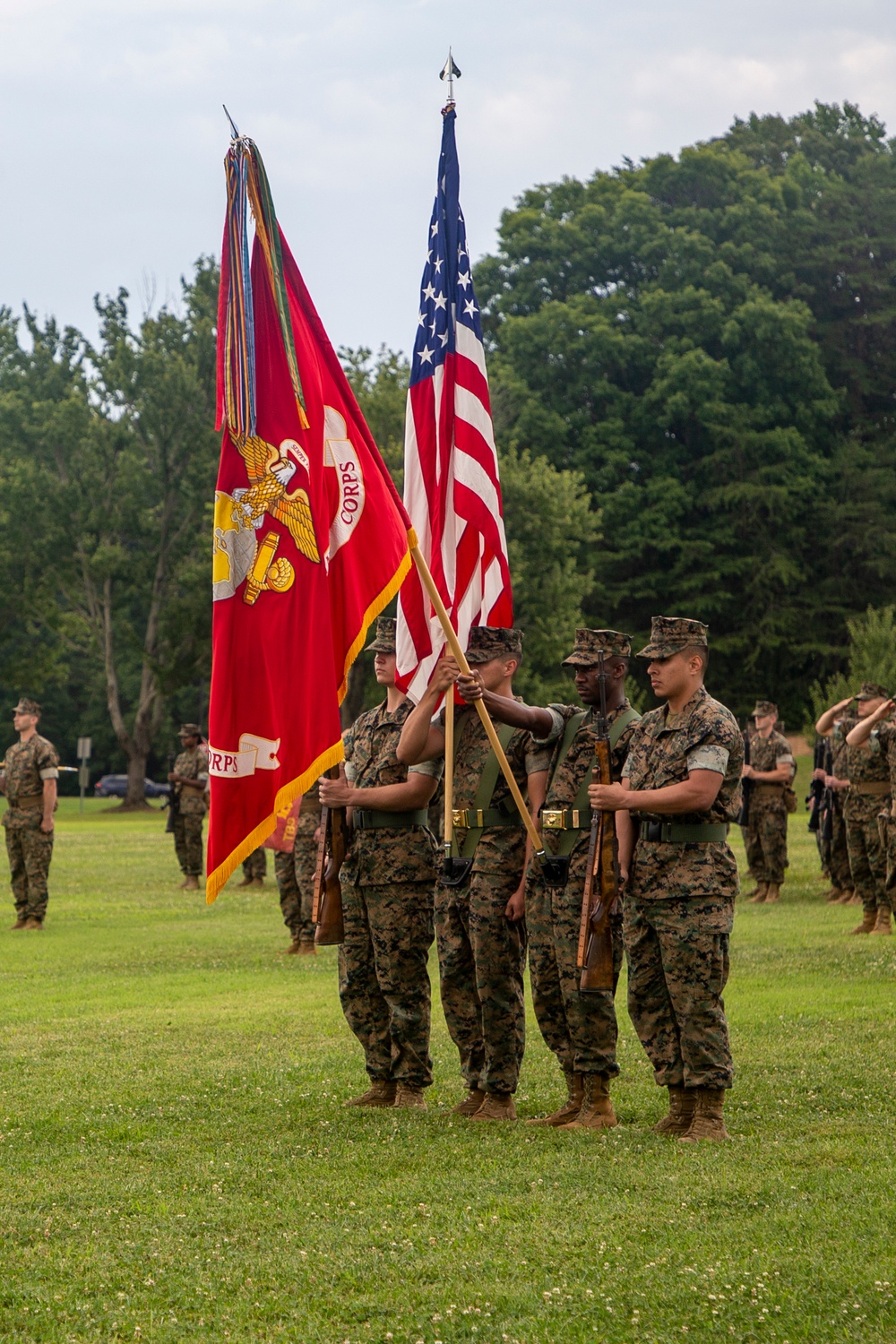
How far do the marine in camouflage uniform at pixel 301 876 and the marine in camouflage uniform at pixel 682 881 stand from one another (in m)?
6.82

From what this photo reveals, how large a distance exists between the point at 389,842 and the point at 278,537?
1.65m

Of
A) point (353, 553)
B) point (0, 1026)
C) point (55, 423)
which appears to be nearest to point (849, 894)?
point (0, 1026)

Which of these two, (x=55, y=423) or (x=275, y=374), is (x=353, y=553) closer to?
(x=275, y=374)

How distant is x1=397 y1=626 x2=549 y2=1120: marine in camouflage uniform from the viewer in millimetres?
7664

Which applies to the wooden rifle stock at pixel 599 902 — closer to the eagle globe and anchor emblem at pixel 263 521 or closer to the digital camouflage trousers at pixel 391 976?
the digital camouflage trousers at pixel 391 976

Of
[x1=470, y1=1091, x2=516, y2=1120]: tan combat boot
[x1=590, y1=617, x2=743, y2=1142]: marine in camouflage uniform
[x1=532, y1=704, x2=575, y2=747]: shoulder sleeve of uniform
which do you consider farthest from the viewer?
[x1=532, y1=704, x2=575, y2=747]: shoulder sleeve of uniform

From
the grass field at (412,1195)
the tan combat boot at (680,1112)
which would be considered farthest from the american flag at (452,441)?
the grass field at (412,1195)

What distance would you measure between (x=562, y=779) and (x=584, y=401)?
171ft

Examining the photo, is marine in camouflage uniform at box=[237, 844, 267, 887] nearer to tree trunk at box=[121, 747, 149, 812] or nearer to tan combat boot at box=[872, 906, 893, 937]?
tan combat boot at box=[872, 906, 893, 937]

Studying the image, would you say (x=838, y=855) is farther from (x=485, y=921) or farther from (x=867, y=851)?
(x=485, y=921)

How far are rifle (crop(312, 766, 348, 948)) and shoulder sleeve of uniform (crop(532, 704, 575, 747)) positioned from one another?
106cm

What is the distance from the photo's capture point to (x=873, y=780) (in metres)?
15.7

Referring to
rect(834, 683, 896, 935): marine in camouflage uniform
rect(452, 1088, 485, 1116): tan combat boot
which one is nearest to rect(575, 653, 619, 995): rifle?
rect(452, 1088, 485, 1116): tan combat boot

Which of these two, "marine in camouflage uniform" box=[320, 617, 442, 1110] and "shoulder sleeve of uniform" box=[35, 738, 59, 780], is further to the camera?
"shoulder sleeve of uniform" box=[35, 738, 59, 780]
